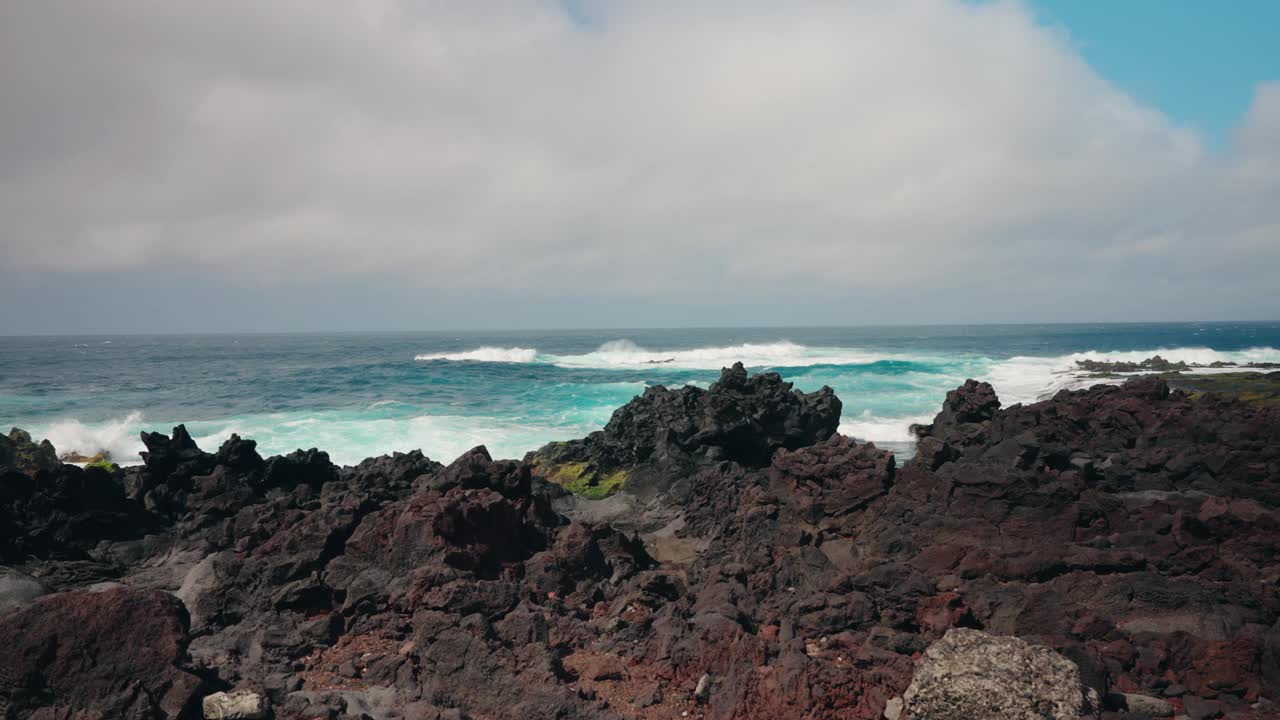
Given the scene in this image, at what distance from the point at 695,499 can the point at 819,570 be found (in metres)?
4.26

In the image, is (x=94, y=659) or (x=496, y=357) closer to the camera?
(x=94, y=659)

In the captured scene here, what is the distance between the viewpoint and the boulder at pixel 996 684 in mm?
4789

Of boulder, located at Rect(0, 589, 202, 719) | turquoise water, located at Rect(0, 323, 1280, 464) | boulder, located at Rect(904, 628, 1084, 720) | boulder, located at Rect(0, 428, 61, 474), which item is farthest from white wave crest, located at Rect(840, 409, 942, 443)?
boulder, located at Rect(0, 428, 61, 474)

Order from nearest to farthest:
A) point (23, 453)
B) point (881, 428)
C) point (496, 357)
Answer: point (23, 453) → point (881, 428) → point (496, 357)

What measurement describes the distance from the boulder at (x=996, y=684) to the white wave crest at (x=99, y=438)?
28.3 metres

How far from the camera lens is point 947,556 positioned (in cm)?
830

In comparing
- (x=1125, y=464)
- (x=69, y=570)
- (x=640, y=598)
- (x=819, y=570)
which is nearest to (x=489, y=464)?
(x=640, y=598)

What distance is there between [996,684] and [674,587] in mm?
4308

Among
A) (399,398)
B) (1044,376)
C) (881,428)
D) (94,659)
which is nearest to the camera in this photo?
(94,659)

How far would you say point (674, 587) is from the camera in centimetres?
864

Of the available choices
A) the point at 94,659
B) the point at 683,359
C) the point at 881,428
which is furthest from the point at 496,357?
the point at 94,659

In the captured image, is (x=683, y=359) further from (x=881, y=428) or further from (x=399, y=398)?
(x=881, y=428)

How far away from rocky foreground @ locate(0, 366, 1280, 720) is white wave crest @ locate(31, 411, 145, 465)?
18.2 meters

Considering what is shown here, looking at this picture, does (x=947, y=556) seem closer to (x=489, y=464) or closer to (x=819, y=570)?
(x=819, y=570)
